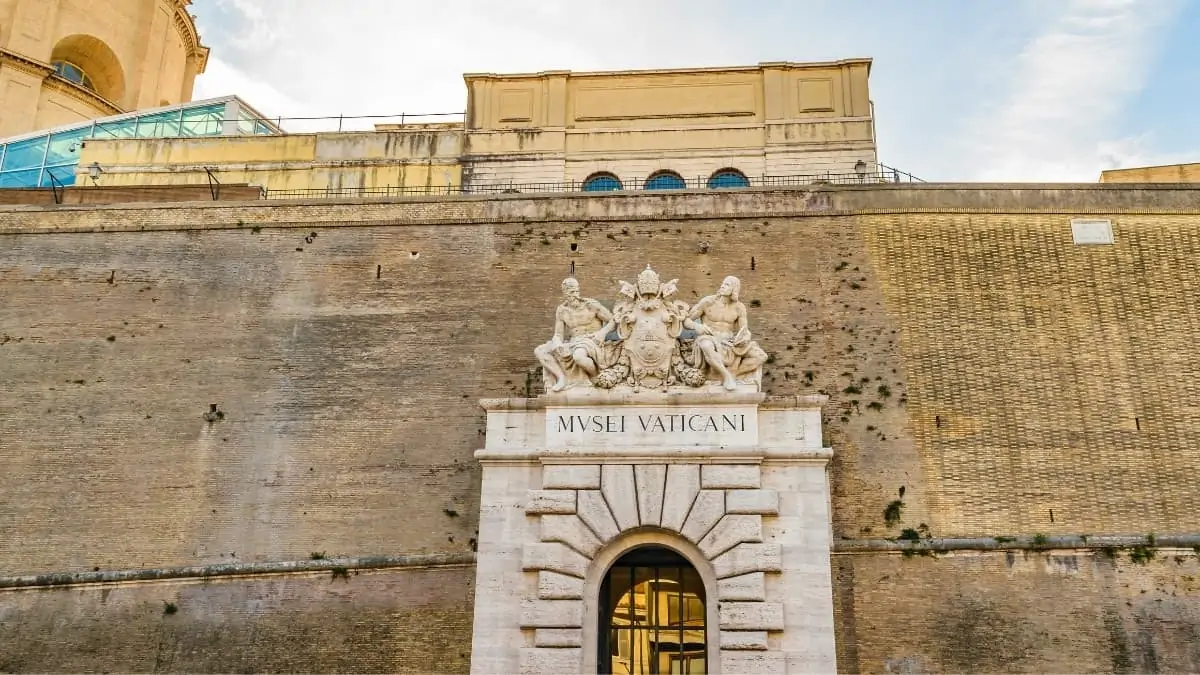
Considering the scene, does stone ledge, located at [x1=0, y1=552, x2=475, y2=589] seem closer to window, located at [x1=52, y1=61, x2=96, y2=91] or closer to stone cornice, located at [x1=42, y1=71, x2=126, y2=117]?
stone cornice, located at [x1=42, y1=71, x2=126, y2=117]

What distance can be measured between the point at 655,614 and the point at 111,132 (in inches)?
627

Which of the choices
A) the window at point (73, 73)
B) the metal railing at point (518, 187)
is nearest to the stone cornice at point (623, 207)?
the metal railing at point (518, 187)

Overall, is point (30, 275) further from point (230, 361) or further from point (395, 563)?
point (395, 563)

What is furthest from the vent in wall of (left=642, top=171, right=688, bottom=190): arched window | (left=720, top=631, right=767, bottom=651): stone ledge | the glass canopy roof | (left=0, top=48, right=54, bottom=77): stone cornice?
(left=0, top=48, right=54, bottom=77): stone cornice

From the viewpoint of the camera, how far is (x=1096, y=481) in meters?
15.7

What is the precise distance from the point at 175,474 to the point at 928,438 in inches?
384

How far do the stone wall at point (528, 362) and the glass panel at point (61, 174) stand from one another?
4.23 m

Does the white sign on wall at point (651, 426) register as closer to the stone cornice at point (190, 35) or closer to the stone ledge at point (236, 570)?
the stone ledge at point (236, 570)

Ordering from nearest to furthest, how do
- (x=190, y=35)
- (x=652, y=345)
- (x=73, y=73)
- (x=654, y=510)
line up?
(x=654, y=510) → (x=652, y=345) → (x=73, y=73) → (x=190, y=35)

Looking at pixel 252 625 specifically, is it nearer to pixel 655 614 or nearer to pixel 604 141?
pixel 655 614

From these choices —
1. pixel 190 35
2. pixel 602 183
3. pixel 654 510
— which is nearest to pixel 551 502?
pixel 654 510

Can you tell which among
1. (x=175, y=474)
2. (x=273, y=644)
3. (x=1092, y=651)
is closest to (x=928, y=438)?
(x=1092, y=651)

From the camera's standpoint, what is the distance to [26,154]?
77.7 ft

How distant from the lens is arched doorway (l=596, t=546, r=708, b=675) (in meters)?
13.6
